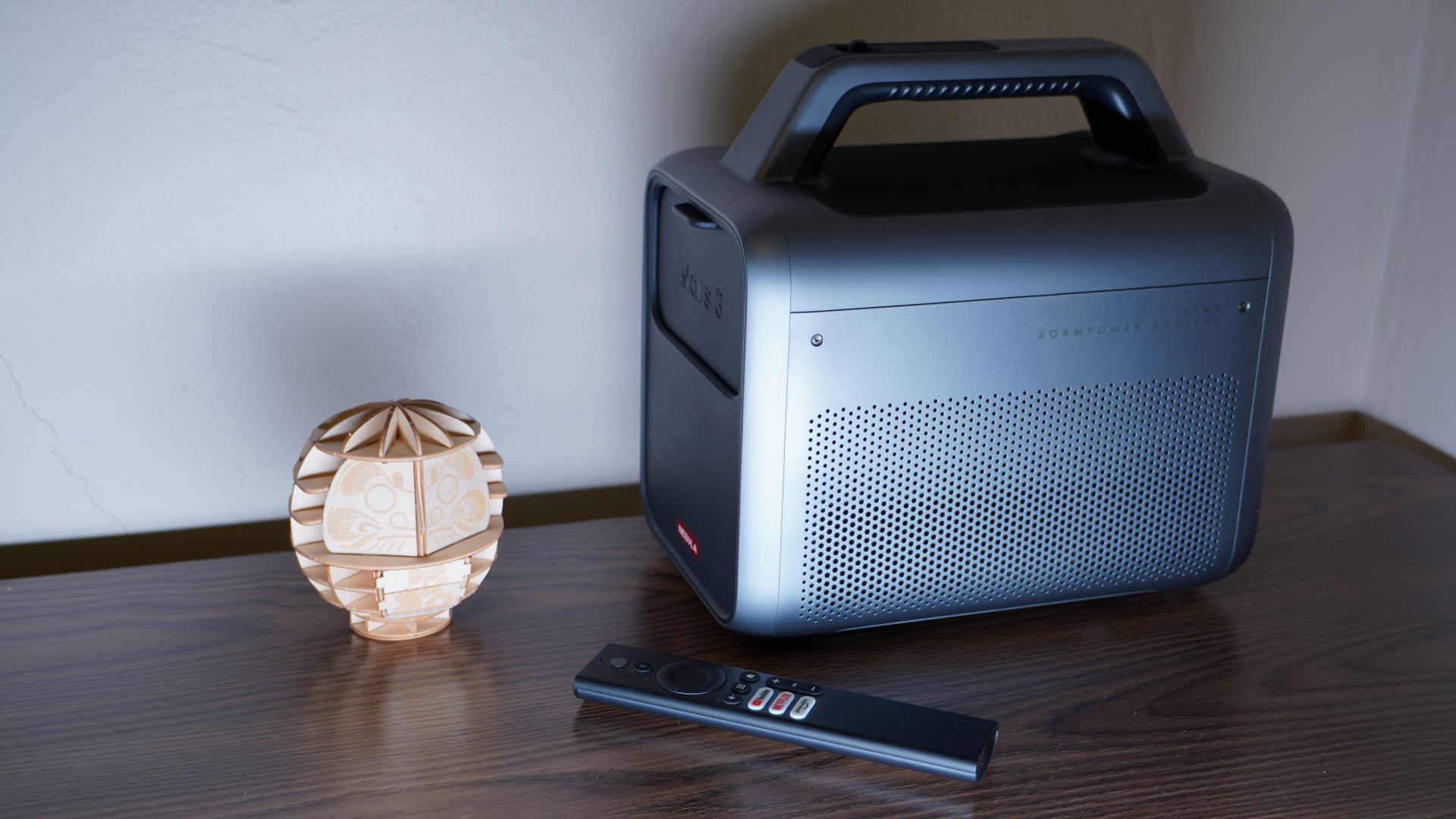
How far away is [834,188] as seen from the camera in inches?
26.1

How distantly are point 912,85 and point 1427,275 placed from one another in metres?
0.59

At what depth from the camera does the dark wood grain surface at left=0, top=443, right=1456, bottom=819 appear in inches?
22.3

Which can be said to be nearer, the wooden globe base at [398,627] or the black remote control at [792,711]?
the black remote control at [792,711]

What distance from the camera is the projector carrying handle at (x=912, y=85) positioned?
25.4 inches

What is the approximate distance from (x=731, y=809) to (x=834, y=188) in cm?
33

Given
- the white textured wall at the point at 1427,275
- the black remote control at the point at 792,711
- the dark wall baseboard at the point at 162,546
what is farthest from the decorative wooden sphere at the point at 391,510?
the white textured wall at the point at 1427,275

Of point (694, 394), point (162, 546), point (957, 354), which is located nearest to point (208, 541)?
point (162, 546)

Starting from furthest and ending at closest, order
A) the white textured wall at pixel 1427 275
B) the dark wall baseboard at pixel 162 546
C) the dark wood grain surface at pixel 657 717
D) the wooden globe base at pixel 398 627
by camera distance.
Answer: the white textured wall at pixel 1427 275, the dark wall baseboard at pixel 162 546, the wooden globe base at pixel 398 627, the dark wood grain surface at pixel 657 717

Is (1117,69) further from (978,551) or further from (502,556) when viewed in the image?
(502,556)

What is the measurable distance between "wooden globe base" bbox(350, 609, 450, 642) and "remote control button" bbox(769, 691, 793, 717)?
0.21m

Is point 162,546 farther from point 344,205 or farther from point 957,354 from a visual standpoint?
point 957,354

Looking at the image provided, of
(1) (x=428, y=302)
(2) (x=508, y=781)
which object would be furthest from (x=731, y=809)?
(1) (x=428, y=302)

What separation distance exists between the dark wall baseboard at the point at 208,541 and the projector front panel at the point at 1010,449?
31 centimetres

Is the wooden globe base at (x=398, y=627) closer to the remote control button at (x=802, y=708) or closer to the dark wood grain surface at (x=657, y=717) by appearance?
the dark wood grain surface at (x=657, y=717)
